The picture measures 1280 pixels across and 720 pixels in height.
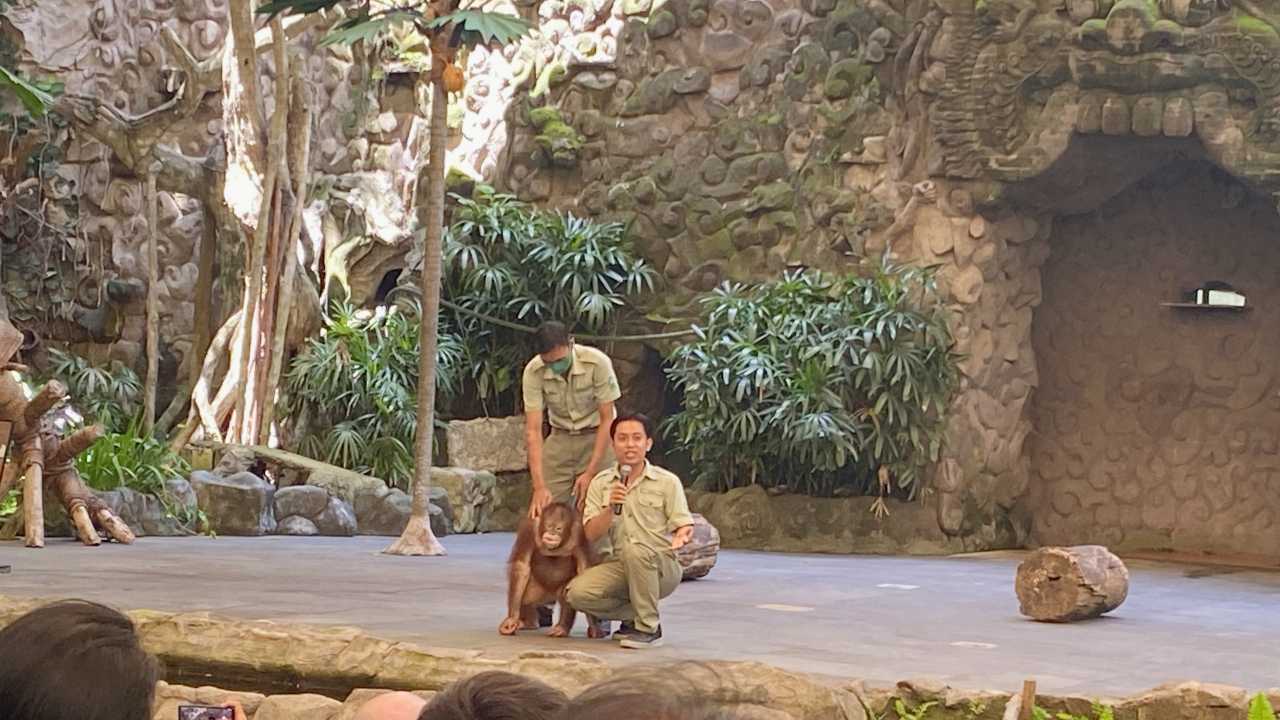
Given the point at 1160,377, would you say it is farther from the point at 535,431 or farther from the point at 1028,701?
the point at 1028,701

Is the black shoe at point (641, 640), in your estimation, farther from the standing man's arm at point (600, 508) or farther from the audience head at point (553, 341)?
the audience head at point (553, 341)

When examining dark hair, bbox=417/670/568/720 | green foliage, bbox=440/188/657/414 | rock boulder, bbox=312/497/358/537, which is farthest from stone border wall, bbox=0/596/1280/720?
green foliage, bbox=440/188/657/414

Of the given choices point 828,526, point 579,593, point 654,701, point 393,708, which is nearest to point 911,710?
point 579,593

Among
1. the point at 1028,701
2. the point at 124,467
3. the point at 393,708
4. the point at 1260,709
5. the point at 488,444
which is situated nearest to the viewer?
the point at 393,708

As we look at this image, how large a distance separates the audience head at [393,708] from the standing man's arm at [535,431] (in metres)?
5.40

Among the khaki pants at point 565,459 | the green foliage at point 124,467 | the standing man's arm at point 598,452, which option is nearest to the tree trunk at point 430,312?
the green foliage at point 124,467

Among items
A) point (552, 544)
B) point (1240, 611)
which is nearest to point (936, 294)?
point (1240, 611)

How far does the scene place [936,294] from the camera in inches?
530

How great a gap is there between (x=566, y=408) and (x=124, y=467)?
4682 millimetres

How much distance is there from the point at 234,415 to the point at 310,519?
1.99m

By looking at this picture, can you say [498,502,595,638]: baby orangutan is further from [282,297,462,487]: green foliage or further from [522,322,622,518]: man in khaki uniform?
[282,297,462,487]: green foliage

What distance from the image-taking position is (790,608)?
8.87m

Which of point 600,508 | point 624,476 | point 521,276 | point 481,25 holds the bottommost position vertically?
point 600,508

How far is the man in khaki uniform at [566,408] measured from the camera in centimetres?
838
